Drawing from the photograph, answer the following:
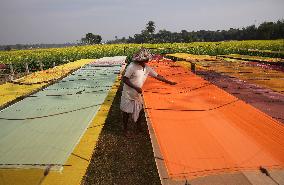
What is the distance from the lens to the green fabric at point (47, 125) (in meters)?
3.62

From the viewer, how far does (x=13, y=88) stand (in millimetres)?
9398

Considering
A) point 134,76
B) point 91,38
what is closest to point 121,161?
point 134,76

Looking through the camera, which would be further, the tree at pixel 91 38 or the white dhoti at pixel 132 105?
the tree at pixel 91 38

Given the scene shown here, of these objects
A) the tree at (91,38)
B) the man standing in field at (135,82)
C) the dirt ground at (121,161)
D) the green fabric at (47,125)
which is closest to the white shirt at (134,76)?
the man standing in field at (135,82)

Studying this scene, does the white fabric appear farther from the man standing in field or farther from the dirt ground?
the dirt ground

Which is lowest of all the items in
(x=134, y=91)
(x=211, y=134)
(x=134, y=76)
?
(x=211, y=134)

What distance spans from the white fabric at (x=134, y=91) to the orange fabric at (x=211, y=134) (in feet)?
0.85

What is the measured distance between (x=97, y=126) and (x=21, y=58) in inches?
840

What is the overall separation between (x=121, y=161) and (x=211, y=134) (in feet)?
6.54

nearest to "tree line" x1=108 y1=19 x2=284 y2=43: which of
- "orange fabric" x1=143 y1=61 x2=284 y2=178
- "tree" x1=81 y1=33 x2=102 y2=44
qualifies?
"tree" x1=81 y1=33 x2=102 y2=44

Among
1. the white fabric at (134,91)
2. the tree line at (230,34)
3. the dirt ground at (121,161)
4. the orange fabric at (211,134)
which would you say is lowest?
the dirt ground at (121,161)

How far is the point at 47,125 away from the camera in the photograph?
15.7 ft

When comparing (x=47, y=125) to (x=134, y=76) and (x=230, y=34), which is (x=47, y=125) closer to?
(x=134, y=76)

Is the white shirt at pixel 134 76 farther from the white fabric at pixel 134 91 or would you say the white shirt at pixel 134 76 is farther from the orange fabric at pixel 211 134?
the orange fabric at pixel 211 134
